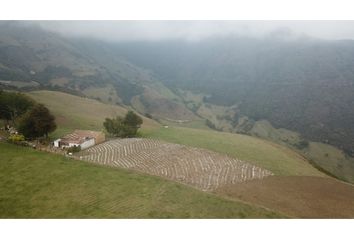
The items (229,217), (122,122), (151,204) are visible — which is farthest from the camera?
(122,122)

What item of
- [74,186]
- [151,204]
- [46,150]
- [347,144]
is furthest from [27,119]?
[347,144]

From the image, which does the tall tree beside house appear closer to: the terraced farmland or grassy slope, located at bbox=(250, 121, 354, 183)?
the terraced farmland

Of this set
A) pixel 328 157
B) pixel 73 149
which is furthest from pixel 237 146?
pixel 328 157

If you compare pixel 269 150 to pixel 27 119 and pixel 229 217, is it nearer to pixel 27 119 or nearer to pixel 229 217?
pixel 229 217

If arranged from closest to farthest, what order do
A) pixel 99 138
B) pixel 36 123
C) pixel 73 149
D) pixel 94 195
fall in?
pixel 94 195 → pixel 73 149 → pixel 36 123 → pixel 99 138

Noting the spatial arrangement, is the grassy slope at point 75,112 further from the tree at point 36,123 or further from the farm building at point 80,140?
the tree at point 36,123

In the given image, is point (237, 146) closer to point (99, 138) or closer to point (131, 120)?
point (131, 120)

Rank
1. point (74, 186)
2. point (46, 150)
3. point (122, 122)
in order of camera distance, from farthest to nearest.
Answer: point (122, 122) → point (46, 150) → point (74, 186)
